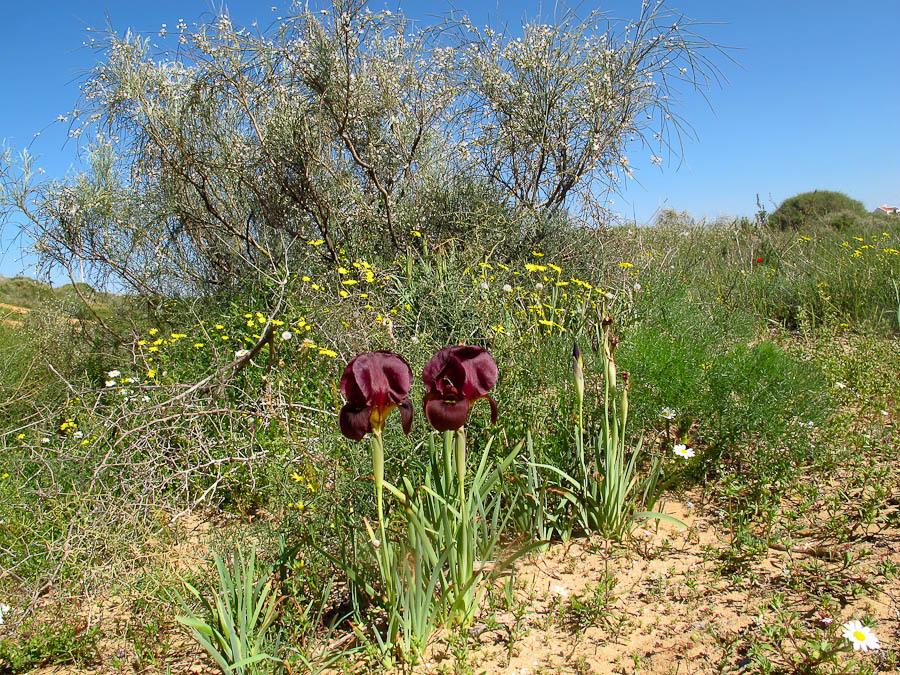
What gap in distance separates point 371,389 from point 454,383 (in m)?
0.23

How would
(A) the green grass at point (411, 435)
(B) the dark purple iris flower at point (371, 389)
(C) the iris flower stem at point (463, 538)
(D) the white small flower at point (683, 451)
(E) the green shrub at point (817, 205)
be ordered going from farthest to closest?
(E) the green shrub at point (817, 205) < (D) the white small flower at point (683, 451) < (A) the green grass at point (411, 435) < (C) the iris flower stem at point (463, 538) < (B) the dark purple iris flower at point (371, 389)

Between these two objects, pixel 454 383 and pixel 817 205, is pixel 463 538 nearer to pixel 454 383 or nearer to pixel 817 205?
pixel 454 383

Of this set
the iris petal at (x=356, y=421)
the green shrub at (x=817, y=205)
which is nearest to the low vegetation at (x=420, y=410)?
the iris petal at (x=356, y=421)

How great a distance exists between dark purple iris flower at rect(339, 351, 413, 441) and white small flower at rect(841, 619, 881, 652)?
1.34 m

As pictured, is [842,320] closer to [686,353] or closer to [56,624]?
[686,353]

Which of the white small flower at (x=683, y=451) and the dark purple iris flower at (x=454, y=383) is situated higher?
the dark purple iris flower at (x=454, y=383)

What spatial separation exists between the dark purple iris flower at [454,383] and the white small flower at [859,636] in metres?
1.13

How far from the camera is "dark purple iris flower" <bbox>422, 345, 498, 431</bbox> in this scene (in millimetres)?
1580

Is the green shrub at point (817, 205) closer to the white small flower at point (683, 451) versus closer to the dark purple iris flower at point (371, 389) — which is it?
the white small flower at point (683, 451)

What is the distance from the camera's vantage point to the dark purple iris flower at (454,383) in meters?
1.58

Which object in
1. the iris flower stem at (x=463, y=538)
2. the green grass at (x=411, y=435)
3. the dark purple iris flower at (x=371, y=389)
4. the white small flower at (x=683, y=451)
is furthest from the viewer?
the white small flower at (x=683, y=451)

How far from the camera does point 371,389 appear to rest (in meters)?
1.53

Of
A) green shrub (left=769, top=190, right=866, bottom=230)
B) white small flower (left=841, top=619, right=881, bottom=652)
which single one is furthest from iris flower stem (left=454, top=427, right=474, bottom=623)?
green shrub (left=769, top=190, right=866, bottom=230)

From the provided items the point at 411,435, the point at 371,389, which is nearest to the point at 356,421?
the point at 371,389
